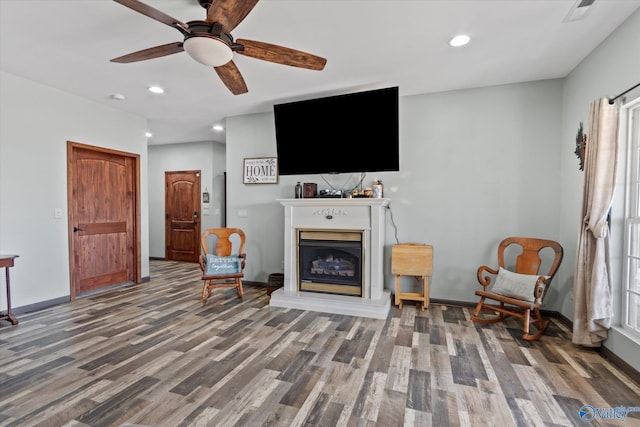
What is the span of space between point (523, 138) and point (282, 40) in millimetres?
2882

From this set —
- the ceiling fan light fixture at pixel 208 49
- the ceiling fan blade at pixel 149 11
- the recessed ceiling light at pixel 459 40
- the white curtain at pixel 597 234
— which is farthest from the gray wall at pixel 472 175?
the ceiling fan blade at pixel 149 11

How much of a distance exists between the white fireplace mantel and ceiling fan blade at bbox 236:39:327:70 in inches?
65.1

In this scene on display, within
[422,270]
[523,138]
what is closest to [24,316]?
[422,270]

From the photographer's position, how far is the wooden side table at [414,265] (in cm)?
342

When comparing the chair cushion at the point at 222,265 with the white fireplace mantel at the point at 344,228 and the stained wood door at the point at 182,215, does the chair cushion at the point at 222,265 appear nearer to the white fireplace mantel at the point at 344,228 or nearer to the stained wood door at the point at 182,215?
the white fireplace mantel at the point at 344,228

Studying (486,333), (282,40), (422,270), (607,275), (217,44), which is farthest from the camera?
(422,270)

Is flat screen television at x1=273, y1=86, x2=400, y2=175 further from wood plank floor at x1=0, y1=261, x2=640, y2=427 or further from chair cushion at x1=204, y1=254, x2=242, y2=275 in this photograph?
wood plank floor at x1=0, y1=261, x2=640, y2=427

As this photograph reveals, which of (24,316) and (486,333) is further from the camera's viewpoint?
(24,316)

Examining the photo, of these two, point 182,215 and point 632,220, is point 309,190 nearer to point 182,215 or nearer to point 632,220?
point 632,220

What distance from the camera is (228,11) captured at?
1744 millimetres

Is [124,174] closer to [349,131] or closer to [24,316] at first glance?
[24,316]

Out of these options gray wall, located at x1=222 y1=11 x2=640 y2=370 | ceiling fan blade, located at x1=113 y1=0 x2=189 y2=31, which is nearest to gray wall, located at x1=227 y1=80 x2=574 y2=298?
gray wall, located at x1=222 y1=11 x2=640 y2=370

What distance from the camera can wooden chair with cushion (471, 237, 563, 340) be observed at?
2799 mm

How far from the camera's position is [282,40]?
8.38 feet
